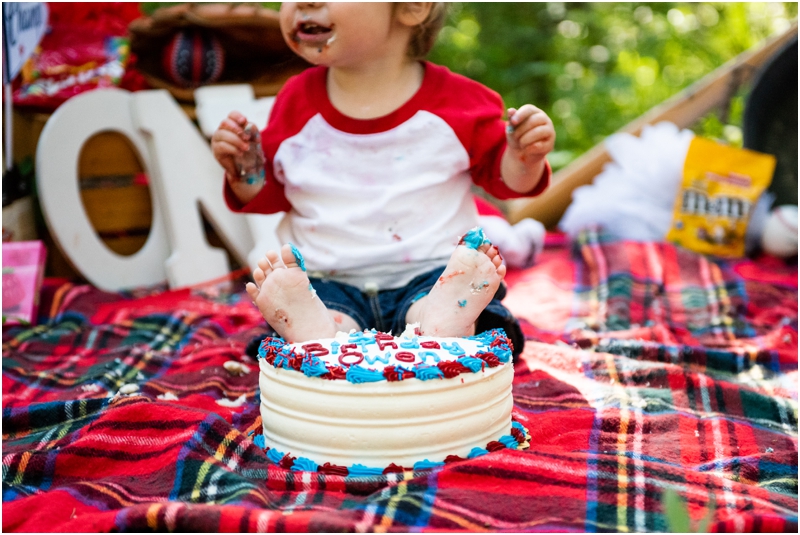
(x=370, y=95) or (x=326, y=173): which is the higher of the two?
(x=370, y=95)

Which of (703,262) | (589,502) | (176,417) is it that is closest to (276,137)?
(176,417)

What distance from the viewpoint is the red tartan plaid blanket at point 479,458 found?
847 mm

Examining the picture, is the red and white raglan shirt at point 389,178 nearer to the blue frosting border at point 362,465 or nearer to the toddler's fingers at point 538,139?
the toddler's fingers at point 538,139

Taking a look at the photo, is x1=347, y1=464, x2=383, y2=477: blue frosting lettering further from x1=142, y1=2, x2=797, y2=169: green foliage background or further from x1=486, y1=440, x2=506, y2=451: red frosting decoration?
x1=142, y1=2, x2=797, y2=169: green foliage background

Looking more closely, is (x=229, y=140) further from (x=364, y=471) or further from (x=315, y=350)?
(x=364, y=471)

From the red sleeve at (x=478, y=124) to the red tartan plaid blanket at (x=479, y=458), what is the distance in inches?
12.7

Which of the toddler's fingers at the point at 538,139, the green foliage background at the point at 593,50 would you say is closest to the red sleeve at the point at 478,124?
the toddler's fingers at the point at 538,139

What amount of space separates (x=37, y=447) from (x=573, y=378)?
2.70 ft

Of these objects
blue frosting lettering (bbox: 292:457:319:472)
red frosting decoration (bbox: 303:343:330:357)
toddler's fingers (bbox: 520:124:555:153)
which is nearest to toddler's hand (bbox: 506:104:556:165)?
toddler's fingers (bbox: 520:124:555:153)

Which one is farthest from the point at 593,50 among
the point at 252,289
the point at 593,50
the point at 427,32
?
the point at 252,289

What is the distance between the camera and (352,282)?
1343 millimetres

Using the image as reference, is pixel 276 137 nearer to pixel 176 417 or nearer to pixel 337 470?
pixel 176 417

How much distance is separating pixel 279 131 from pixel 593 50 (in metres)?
3.13

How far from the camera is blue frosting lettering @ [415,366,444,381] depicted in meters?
0.93
